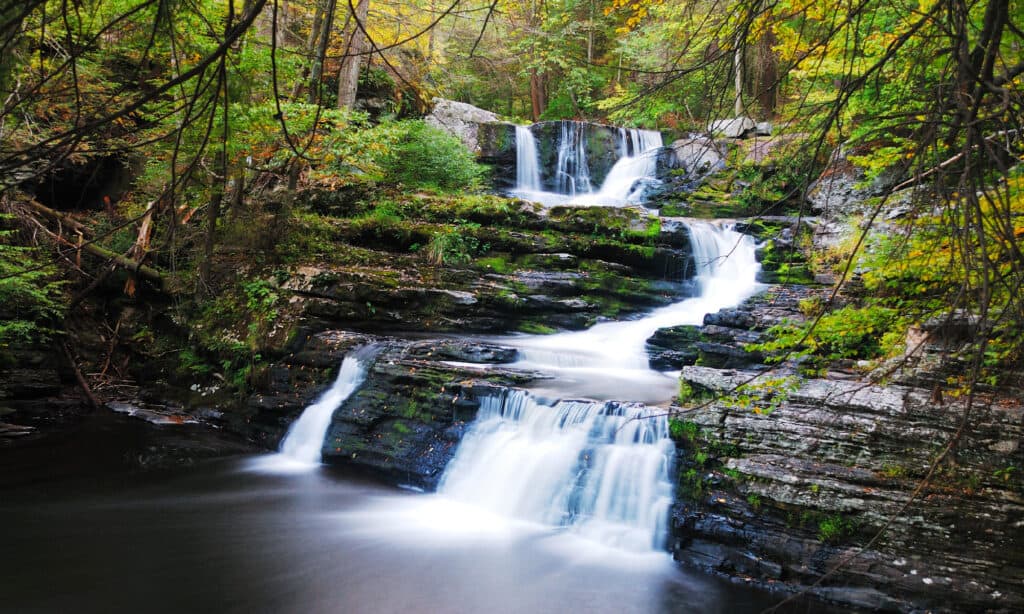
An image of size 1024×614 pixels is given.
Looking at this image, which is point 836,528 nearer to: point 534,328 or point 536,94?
point 534,328

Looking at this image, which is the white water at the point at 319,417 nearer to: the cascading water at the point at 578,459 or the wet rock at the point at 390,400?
Answer: the wet rock at the point at 390,400

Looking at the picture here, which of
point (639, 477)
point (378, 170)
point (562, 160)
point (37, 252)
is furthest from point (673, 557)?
point (562, 160)

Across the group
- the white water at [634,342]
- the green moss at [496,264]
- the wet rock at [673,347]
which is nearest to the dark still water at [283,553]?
the white water at [634,342]

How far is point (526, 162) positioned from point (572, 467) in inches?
485

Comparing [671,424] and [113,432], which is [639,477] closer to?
[671,424]

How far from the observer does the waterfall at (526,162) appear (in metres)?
17.0

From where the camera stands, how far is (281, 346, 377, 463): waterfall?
8.01 meters

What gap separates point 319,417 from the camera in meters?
8.20

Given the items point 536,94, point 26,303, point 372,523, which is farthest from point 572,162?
point 372,523

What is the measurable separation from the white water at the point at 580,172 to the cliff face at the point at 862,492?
35.7ft

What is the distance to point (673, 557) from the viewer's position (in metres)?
5.47

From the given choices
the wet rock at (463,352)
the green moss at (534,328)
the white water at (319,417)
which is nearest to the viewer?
the white water at (319,417)

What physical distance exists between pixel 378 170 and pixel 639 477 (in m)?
7.63

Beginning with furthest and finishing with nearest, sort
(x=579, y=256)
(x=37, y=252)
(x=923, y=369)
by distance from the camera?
(x=579, y=256) < (x=37, y=252) < (x=923, y=369)
